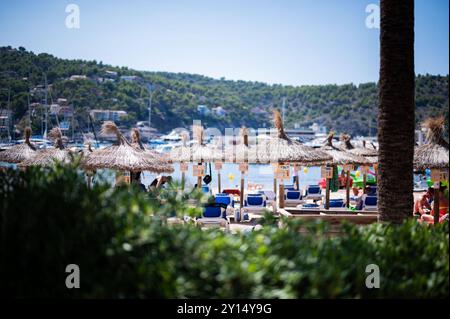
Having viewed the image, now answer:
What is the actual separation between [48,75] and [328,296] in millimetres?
49208

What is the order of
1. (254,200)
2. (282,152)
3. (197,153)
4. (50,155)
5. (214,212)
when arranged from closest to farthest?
(214,212) < (282,152) < (254,200) < (50,155) < (197,153)

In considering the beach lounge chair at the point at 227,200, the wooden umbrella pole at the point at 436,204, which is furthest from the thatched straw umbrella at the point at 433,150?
the beach lounge chair at the point at 227,200

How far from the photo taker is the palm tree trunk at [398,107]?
5246mm

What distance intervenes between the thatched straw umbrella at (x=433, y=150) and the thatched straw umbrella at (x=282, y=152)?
143 inches

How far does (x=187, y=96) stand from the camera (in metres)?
92.2

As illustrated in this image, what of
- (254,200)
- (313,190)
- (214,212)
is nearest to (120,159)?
(214,212)

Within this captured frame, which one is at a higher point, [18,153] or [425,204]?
[18,153]

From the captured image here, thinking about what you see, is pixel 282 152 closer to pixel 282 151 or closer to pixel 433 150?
pixel 282 151

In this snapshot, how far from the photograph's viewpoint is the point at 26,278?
3.07m

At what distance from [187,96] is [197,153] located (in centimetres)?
7562

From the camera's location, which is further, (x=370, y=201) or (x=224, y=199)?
(x=224, y=199)

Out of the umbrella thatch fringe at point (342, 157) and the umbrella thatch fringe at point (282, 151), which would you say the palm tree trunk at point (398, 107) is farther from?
the umbrella thatch fringe at point (342, 157)
